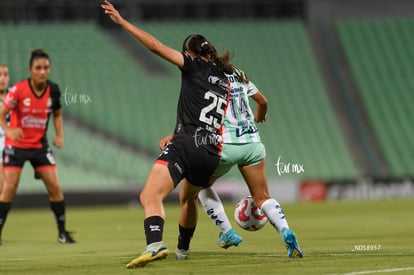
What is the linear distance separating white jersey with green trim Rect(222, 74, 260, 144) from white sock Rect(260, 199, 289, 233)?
644 mm

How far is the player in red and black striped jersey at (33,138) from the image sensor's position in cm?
1347

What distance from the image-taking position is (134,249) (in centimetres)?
1220

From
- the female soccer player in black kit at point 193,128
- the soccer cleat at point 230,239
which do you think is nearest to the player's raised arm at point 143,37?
the female soccer player in black kit at point 193,128

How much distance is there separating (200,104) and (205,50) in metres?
0.53

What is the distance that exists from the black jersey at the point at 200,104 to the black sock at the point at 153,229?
0.88m

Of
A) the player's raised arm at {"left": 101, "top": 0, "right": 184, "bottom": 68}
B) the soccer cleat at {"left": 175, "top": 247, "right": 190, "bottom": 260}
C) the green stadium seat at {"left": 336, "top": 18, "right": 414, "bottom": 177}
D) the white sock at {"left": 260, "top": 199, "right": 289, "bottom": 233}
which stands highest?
the green stadium seat at {"left": 336, "top": 18, "right": 414, "bottom": 177}

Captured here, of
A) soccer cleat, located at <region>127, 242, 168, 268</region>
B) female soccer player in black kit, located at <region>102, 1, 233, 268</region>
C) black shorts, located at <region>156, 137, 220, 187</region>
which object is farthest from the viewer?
black shorts, located at <region>156, 137, 220, 187</region>

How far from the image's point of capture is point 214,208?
35.3ft

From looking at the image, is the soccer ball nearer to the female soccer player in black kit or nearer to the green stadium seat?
the female soccer player in black kit

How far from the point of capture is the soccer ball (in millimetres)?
10273

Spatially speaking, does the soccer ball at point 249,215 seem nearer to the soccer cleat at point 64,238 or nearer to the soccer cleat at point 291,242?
the soccer cleat at point 291,242

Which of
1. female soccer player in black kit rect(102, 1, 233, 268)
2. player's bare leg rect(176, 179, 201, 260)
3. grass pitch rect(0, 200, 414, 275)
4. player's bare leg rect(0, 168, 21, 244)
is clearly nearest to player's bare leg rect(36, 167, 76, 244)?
grass pitch rect(0, 200, 414, 275)

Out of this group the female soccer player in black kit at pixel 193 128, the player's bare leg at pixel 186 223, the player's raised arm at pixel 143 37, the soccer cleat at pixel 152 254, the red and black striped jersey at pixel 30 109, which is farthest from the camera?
the red and black striped jersey at pixel 30 109

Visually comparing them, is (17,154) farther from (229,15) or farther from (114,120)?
(229,15)
